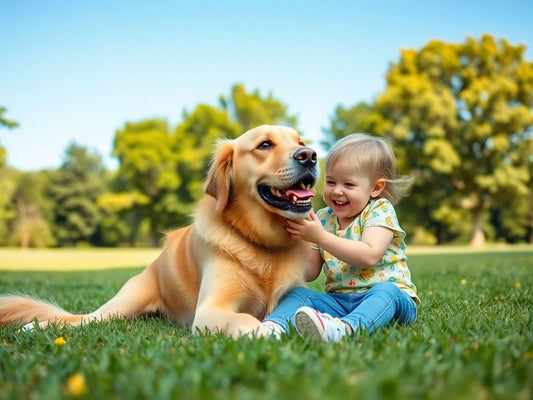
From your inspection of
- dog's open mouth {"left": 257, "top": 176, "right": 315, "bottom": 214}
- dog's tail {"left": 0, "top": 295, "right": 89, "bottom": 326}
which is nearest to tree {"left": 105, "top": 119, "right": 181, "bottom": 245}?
dog's tail {"left": 0, "top": 295, "right": 89, "bottom": 326}

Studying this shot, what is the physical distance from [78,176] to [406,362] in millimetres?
54341

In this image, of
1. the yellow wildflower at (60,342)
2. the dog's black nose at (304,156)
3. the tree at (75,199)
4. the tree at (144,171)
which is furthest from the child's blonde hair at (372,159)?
the tree at (75,199)

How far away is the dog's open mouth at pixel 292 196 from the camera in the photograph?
129 inches

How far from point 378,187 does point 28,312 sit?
2.91 m

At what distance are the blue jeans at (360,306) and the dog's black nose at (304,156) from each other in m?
0.89

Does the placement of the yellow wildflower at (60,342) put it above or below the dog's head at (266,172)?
below

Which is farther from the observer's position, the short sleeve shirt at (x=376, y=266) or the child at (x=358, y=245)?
the short sleeve shirt at (x=376, y=266)

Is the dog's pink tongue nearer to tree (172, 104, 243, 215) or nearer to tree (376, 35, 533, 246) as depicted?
tree (376, 35, 533, 246)

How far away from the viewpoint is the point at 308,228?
3.21 m

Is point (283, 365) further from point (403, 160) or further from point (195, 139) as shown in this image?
point (195, 139)

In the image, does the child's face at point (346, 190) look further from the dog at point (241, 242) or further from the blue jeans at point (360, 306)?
the blue jeans at point (360, 306)

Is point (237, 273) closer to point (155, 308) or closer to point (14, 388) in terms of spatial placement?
point (155, 308)

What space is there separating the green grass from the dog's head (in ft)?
3.59

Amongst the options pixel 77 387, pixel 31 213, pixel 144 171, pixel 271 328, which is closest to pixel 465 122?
pixel 144 171
